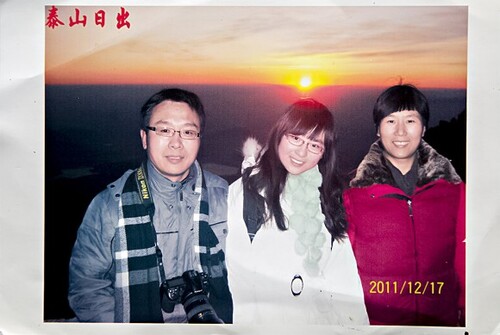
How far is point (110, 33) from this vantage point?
1.64 metres

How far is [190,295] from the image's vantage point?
165 centimetres

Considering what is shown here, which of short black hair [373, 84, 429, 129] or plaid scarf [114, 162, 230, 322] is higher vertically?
short black hair [373, 84, 429, 129]

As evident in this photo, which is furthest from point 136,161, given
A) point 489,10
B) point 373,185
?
point 489,10

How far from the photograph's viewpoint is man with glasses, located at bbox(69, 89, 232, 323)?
5.41ft

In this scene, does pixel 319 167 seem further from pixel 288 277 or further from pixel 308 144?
pixel 288 277

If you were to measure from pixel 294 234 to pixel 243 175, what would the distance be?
20 cm

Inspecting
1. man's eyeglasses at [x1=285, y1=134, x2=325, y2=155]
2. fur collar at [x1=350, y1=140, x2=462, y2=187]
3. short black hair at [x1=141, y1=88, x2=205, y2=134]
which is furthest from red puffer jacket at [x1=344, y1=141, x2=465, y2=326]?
short black hair at [x1=141, y1=88, x2=205, y2=134]

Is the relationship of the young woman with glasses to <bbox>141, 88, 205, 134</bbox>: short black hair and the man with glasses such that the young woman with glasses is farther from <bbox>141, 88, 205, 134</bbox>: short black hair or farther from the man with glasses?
<bbox>141, 88, 205, 134</bbox>: short black hair

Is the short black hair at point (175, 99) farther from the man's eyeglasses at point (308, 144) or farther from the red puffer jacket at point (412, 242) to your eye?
the red puffer jacket at point (412, 242)

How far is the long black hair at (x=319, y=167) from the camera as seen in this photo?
5.41 feet

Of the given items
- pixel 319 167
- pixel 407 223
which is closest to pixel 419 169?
pixel 407 223

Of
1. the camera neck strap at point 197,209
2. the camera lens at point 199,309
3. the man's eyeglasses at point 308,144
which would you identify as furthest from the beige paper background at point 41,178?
the man's eyeglasses at point 308,144
